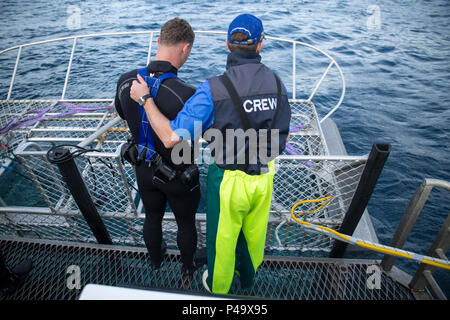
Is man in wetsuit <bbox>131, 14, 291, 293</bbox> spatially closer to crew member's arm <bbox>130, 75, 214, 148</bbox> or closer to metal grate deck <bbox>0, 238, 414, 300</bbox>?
crew member's arm <bbox>130, 75, 214, 148</bbox>

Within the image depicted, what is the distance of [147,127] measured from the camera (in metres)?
1.93

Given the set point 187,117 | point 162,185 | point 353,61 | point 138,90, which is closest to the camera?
point 187,117

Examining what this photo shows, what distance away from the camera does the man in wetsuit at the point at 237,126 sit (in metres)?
1.63

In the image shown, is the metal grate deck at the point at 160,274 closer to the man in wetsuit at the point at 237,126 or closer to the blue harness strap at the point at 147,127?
the man in wetsuit at the point at 237,126

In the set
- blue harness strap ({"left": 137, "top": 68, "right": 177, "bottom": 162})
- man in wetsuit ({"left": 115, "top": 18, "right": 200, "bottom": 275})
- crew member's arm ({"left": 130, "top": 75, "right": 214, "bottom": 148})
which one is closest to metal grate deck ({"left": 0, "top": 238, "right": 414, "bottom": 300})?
man in wetsuit ({"left": 115, "top": 18, "right": 200, "bottom": 275})

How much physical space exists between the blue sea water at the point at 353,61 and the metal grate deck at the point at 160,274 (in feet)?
5.57

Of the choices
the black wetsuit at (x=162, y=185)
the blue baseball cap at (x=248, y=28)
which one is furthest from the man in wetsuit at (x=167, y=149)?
the blue baseball cap at (x=248, y=28)

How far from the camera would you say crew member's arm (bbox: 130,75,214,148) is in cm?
162

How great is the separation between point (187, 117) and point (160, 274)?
1896mm

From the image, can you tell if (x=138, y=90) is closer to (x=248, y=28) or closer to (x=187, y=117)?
(x=187, y=117)

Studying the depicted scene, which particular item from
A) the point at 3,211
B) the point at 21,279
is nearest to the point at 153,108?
the point at 21,279

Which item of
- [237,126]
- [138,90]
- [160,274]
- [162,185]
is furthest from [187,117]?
[160,274]
